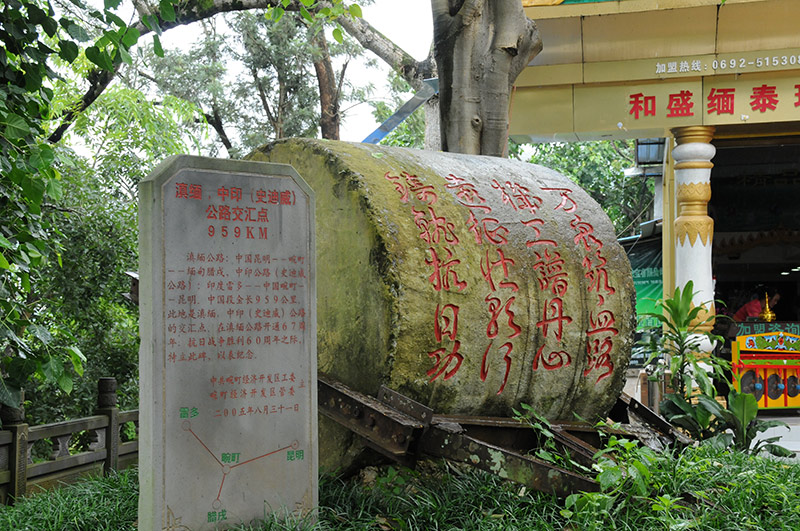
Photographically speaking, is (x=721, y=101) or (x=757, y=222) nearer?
(x=721, y=101)

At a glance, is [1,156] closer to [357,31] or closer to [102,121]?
[102,121]

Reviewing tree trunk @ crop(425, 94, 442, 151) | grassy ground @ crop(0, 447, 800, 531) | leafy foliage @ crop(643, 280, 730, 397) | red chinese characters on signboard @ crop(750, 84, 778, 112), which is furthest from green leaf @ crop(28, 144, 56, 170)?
red chinese characters on signboard @ crop(750, 84, 778, 112)

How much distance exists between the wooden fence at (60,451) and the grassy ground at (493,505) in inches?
59.9

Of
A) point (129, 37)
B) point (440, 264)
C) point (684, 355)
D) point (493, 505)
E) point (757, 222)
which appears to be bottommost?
point (493, 505)

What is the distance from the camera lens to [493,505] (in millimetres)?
A: 3920

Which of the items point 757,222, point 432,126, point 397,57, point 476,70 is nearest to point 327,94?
point 397,57

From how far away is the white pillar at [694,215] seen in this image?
882cm

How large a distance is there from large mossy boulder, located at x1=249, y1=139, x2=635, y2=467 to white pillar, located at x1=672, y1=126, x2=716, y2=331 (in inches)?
159

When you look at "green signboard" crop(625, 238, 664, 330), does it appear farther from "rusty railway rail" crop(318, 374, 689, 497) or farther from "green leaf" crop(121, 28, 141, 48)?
"green leaf" crop(121, 28, 141, 48)

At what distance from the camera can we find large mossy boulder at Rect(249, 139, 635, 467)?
418 cm

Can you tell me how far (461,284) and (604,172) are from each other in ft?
54.3

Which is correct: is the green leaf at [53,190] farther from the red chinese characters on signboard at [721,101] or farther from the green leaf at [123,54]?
the red chinese characters on signboard at [721,101]

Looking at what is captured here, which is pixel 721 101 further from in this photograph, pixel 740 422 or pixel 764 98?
pixel 740 422

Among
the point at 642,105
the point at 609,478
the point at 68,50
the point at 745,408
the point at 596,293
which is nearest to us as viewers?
the point at 609,478
